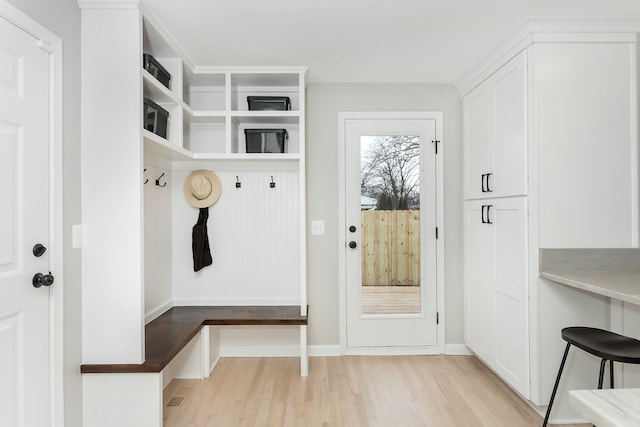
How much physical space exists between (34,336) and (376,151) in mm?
2627

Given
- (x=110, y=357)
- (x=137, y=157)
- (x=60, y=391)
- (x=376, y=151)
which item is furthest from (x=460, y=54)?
(x=60, y=391)

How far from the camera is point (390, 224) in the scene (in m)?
3.18

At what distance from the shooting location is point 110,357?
1.92 m

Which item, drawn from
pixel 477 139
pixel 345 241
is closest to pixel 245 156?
pixel 345 241

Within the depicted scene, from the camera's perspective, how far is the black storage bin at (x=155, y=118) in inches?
84.0

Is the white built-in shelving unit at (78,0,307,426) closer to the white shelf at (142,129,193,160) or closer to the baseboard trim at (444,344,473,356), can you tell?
the white shelf at (142,129,193,160)

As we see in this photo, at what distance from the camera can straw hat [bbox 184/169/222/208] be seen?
3.04 metres

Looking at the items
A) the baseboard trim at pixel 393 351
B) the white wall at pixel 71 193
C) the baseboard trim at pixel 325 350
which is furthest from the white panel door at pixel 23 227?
the baseboard trim at pixel 393 351

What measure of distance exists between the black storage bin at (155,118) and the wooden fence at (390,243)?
68.0 inches

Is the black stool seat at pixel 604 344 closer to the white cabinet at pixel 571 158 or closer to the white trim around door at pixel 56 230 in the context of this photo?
the white cabinet at pixel 571 158

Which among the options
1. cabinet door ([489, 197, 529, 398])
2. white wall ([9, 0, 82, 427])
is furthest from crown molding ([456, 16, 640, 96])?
white wall ([9, 0, 82, 427])

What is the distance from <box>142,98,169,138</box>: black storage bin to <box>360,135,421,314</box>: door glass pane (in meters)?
1.61

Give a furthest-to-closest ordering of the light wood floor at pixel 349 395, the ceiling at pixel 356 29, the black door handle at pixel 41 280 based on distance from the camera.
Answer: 1. the light wood floor at pixel 349 395
2. the ceiling at pixel 356 29
3. the black door handle at pixel 41 280

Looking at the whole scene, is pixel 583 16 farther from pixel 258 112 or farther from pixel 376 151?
pixel 258 112
